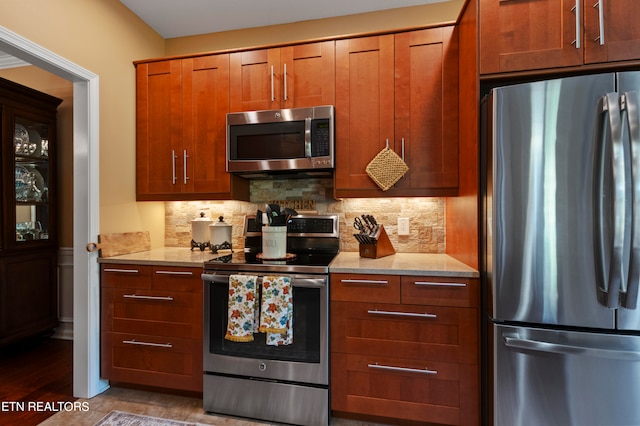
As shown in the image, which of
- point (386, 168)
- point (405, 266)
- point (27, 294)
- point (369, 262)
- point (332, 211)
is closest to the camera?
point (405, 266)

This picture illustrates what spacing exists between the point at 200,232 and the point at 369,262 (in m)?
1.38

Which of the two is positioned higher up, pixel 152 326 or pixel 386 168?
pixel 386 168

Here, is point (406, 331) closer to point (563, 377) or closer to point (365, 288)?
point (365, 288)

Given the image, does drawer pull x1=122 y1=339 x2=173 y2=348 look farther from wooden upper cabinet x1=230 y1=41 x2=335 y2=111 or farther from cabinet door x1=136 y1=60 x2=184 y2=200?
wooden upper cabinet x1=230 y1=41 x2=335 y2=111

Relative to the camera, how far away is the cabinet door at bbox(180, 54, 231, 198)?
2.29 meters

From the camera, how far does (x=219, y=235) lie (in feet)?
7.91

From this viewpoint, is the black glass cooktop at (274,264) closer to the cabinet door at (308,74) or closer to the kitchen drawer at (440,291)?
the kitchen drawer at (440,291)

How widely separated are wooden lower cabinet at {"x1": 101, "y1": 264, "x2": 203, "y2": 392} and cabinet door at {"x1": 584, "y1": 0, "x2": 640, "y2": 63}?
243cm

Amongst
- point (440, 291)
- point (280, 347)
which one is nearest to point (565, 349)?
point (440, 291)

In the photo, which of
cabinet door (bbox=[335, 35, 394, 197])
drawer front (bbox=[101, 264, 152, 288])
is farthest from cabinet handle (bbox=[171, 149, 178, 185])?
cabinet door (bbox=[335, 35, 394, 197])

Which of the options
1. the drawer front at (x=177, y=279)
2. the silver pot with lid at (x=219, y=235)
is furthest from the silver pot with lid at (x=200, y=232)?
the drawer front at (x=177, y=279)

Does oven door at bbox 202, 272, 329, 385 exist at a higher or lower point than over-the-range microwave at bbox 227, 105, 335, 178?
lower

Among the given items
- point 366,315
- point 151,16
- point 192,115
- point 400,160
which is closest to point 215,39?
point 151,16

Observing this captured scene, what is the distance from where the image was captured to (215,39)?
2705 mm
